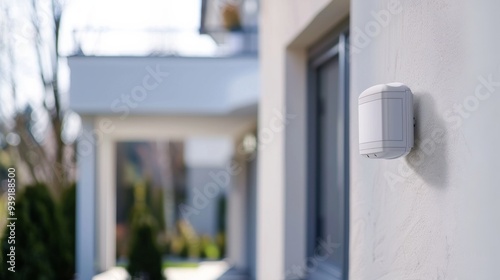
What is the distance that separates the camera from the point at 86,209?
38.5 ft

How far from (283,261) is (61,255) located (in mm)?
8058

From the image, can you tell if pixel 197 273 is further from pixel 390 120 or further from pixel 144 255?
pixel 390 120

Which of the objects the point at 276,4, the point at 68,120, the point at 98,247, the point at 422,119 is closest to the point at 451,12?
the point at 422,119

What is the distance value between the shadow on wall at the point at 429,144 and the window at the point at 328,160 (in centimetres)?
172

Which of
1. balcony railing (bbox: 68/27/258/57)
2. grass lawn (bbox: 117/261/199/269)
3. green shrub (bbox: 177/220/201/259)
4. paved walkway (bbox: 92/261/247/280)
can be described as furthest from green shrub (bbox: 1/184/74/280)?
green shrub (bbox: 177/220/201/259)

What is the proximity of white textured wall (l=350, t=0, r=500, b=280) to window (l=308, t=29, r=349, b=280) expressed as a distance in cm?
110

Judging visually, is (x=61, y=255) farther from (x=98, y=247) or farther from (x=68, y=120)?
(x=68, y=120)

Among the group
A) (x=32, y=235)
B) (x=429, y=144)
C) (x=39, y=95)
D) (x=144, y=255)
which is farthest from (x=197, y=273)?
(x=429, y=144)

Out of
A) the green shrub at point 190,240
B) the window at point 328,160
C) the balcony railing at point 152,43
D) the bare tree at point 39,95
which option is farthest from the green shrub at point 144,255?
the green shrub at point 190,240

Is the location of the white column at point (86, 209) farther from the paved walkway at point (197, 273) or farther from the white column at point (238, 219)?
the white column at point (238, 219)

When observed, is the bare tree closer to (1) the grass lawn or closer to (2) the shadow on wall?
(1) the grass lawn

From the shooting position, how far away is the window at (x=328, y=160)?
180 inches

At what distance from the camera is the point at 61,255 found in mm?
12859

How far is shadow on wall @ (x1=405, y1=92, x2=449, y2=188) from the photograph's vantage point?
260 centimetres
